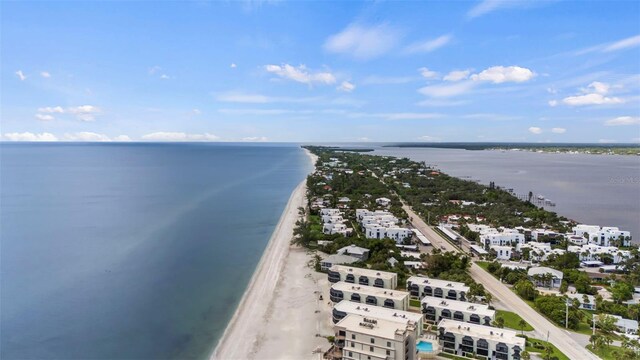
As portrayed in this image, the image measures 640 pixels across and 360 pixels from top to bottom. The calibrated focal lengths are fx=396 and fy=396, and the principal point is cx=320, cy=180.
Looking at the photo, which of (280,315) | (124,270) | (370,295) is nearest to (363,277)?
(370,295)

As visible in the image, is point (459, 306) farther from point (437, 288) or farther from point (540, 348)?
point (540, 348)

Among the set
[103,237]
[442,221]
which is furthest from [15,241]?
[442,221]

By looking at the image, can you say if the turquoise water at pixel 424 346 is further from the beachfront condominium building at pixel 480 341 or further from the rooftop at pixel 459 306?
the rooftop at pixel 459 306

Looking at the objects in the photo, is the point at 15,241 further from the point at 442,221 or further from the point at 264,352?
the point at 442,221

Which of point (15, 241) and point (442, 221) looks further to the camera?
point (442, 221)

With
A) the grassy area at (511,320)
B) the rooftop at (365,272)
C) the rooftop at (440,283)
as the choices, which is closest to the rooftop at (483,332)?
the grassy area at (511,320)
